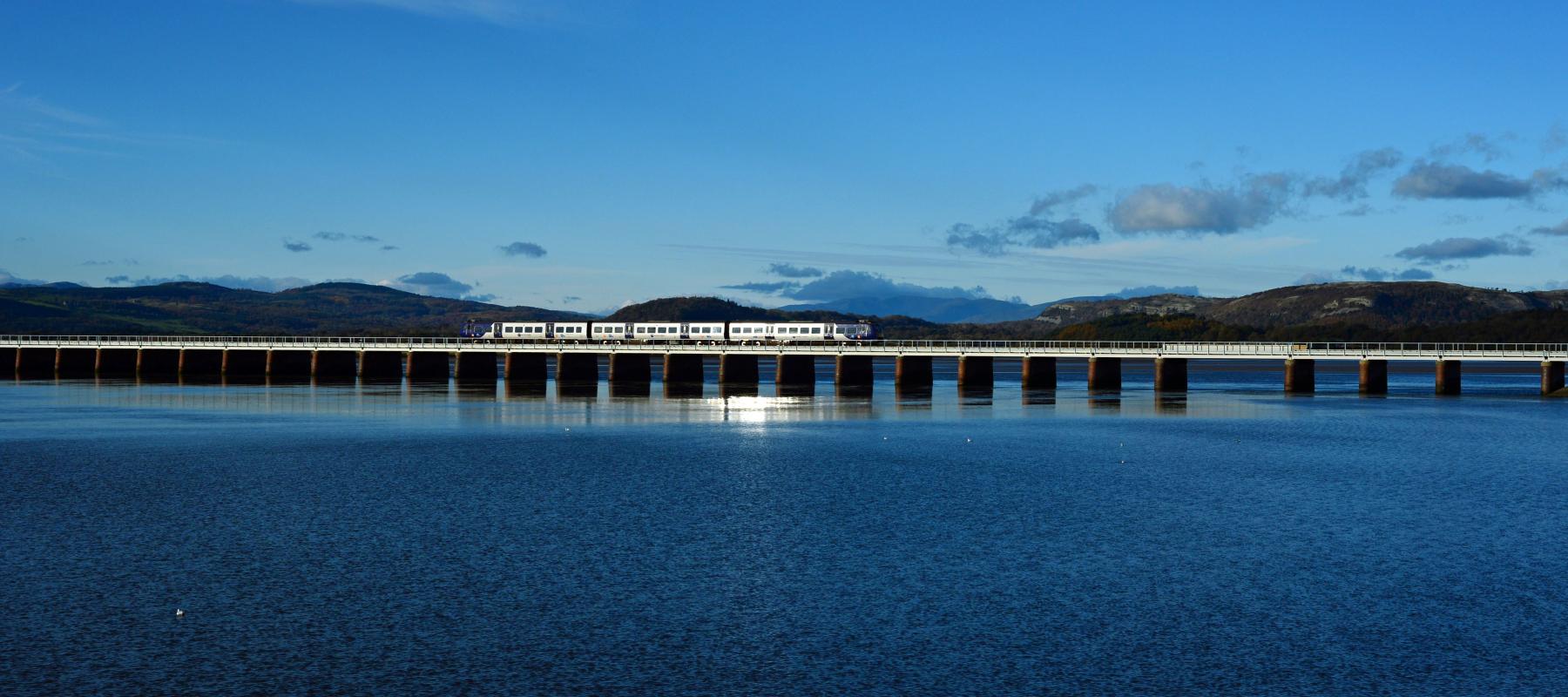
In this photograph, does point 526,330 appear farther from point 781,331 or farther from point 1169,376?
point 1169,376

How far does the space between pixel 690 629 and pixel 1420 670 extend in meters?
10.9

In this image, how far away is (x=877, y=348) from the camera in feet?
370

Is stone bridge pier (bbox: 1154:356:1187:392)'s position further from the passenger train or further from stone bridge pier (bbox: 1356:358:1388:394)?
the passenger train

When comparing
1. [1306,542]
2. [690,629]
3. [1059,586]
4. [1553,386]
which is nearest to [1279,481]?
[1306,542]

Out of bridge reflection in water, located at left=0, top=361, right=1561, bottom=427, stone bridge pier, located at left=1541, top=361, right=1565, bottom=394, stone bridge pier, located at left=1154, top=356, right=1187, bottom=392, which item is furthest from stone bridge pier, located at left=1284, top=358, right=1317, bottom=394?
stone bridge pier, located at left=1541, top=361, right=1565, bottom=394

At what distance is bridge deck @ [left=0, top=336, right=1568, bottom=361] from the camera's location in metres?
101

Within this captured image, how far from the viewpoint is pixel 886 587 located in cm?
2462

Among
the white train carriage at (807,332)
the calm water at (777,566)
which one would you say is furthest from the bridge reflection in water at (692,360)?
the calm water at (777,566)

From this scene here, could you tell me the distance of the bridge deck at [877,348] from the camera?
10131 centimetres

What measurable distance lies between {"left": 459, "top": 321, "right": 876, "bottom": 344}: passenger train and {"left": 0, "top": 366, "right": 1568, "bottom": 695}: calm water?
67.4 metres

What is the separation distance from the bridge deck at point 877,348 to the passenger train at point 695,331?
2.15 meters

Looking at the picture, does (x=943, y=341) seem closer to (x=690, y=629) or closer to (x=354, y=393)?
(x=354, y=393)

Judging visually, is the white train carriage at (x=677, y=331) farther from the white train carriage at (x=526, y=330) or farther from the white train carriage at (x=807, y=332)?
the white train carriage at (x=526, y=330)

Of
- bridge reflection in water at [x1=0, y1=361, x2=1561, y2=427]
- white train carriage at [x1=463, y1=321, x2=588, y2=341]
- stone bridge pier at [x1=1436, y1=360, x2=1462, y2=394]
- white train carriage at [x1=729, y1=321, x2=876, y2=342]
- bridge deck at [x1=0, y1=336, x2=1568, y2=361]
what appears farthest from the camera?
white train carriage at [x1=463, y1=321, x2=588, y2=341]
